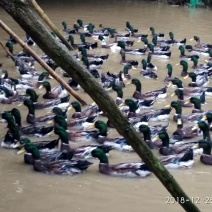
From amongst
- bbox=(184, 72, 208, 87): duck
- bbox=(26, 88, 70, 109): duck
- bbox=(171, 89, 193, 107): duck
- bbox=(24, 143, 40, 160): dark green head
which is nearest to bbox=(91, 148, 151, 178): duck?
bbox=(24, 143, 40, 160): dark green head

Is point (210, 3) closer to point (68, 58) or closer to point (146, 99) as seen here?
point (146, 99)

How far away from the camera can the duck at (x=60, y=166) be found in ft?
18.3

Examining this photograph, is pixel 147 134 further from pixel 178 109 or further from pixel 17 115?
pixel 17 115

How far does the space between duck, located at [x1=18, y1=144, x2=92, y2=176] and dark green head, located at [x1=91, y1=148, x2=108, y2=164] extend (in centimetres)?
13

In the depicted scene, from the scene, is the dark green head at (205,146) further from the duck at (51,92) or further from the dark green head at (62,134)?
the duck at (51,92)

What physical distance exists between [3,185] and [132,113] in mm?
2519

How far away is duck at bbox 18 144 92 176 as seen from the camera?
5578 mm

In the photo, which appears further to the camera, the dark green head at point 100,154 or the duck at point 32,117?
the duck at point 32,117

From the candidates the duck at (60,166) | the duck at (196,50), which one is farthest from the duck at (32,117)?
the duck at (196,50)

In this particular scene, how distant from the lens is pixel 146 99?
8016mm

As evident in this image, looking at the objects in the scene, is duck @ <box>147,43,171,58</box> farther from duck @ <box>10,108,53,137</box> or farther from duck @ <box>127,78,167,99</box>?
duck @ <box>10,108,53,137</box>

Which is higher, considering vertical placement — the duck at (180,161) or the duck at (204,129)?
the duck at (204,129)

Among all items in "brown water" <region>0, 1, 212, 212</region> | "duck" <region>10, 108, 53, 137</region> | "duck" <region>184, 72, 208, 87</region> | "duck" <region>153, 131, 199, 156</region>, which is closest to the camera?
"brown water" <region>0, 1, 212, 212</region>

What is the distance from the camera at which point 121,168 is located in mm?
5559
